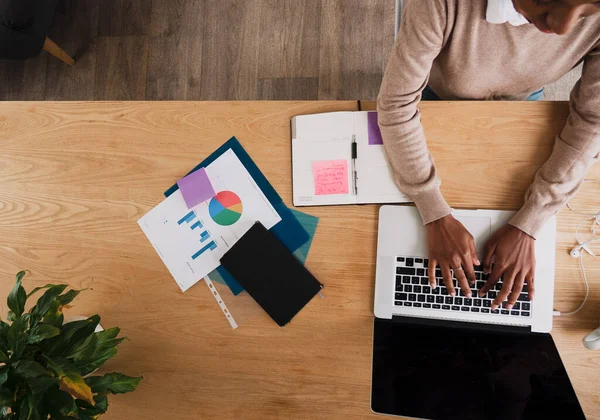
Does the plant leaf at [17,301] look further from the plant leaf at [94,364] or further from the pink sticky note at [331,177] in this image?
the pink sticky note at [331,177]

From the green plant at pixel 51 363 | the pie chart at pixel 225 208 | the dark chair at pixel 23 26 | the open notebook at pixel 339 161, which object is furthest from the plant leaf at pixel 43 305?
the dark chair at pixel 23 26

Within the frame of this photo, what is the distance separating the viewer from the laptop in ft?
2.59

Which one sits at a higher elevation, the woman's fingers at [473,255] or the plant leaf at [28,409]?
the woman's fingers at [473,255]

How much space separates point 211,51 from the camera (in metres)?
1.86

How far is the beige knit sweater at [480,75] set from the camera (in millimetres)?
851

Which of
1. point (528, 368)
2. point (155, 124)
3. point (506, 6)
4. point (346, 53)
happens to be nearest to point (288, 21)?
point (346, 53)

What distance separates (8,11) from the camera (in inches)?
58.2

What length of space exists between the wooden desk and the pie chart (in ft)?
0.33

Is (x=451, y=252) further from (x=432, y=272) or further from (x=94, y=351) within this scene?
(x=94, y=351)

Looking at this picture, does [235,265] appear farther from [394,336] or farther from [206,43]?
[206,43]

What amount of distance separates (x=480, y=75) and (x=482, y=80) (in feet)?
0.07

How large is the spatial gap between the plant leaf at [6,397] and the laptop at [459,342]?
632 mm

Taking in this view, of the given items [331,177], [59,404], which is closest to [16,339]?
[59,404]

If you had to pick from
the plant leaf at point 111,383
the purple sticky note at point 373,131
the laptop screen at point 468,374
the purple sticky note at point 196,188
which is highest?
the purple sticky note at point 373,131
